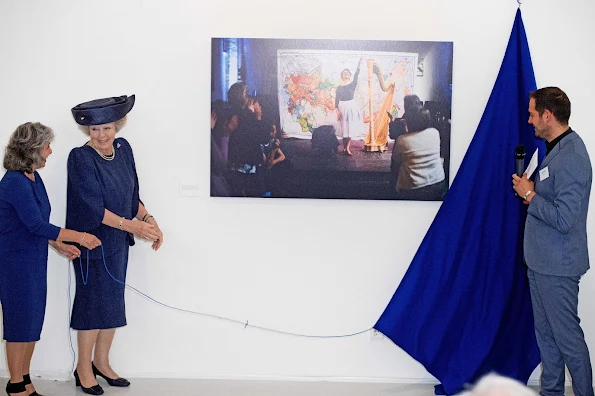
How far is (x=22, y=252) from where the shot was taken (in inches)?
141

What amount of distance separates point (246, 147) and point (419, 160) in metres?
0.95

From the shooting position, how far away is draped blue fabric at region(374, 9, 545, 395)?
3965 millimetres

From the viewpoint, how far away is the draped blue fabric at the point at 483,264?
3.96m

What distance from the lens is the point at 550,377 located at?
12.0 ft

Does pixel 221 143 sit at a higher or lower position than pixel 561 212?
higher

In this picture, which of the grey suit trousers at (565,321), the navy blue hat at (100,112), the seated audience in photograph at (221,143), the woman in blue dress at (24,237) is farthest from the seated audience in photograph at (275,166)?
the grey suit trousers at (565,321)

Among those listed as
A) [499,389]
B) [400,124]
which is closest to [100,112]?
[400,124]

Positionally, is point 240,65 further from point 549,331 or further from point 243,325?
point 549,331

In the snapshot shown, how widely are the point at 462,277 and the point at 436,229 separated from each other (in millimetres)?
291

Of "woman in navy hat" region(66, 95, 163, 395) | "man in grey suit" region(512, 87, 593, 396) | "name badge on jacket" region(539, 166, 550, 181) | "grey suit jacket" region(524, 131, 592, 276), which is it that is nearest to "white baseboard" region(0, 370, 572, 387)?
"woman in navy hat" region(66, 95, 163, 395)

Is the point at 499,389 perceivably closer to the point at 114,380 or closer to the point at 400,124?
A: the point at 400,124

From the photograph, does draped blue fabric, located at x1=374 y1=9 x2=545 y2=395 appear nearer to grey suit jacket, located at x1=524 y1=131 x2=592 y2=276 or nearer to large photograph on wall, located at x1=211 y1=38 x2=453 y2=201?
large photograph on wall, located at x1=211 y1=38 x2=453 y2=201

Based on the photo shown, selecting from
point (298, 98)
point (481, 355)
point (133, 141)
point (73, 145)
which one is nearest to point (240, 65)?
point (298, 98)

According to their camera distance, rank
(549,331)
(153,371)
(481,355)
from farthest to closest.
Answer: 1. (153,371)
2. (481,355)
3. (549,331)
